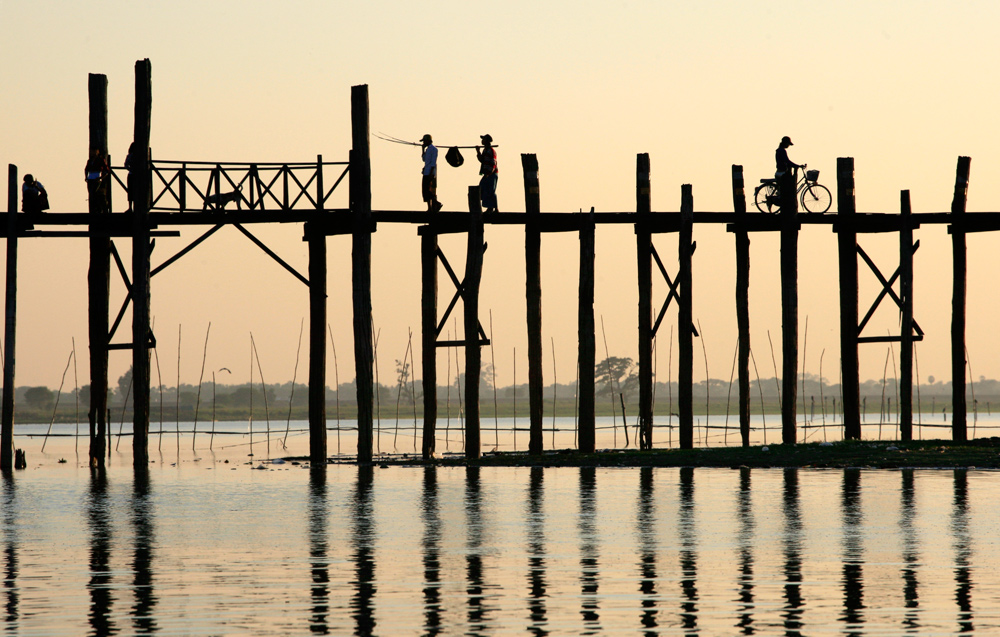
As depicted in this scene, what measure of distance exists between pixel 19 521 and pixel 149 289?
25.2ft

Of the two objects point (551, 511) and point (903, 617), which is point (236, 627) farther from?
point (551, 511)

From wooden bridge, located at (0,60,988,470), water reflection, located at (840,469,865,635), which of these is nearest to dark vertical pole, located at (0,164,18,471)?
wooden bridge, located at (0,60,988,470)

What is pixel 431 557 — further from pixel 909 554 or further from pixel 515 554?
pixel 909 554

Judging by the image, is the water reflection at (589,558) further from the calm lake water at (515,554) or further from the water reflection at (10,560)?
the water reflection at (10,560)

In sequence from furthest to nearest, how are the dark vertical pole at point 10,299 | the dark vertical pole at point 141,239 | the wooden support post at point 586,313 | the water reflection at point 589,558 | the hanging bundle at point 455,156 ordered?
the hanging bundle at point 455,156 < the wooden support post at point 586,313 < the dark vertical pole at point 10,299 < the dark vertical pole at point 141,239 < the water reflection at point 589,558

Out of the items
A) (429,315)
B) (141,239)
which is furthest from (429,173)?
(141,239)

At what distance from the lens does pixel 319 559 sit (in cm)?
1355

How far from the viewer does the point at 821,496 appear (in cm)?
1917

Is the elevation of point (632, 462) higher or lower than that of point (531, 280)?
lower

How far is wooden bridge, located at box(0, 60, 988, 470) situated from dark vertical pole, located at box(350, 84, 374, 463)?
0.08 ft

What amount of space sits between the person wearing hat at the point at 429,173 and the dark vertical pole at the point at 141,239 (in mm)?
5060

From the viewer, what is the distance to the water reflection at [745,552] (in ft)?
33.0

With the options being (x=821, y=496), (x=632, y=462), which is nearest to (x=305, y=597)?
(x=821, y=496)

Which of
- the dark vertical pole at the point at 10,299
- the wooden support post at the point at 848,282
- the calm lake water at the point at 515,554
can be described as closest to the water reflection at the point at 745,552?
the calm lake water at the point at 515,554
